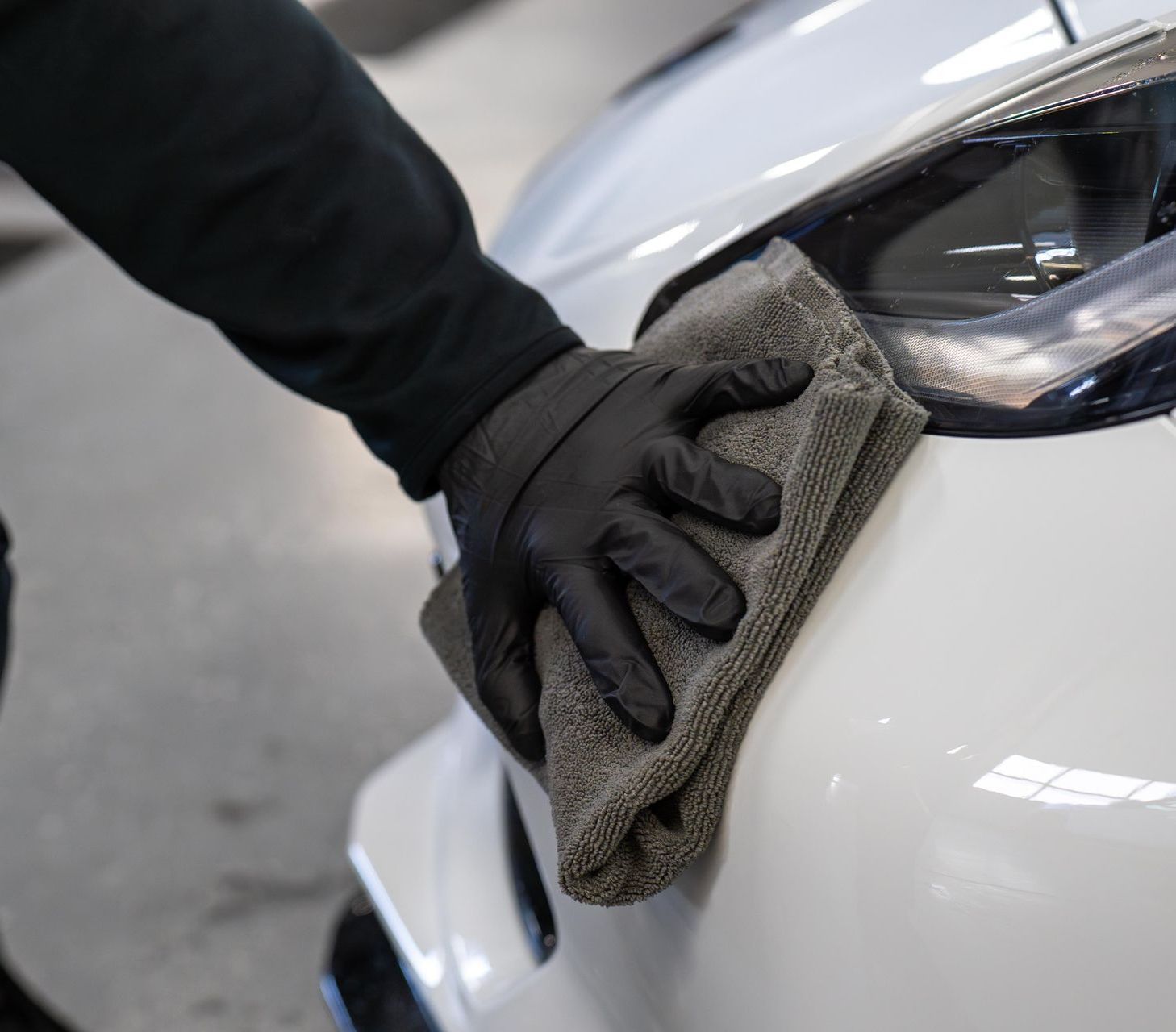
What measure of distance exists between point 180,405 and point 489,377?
1.64 metres

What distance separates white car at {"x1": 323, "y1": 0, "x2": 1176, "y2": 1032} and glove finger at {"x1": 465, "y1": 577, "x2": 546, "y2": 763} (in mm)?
79

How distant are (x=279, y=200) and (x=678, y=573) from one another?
40cm

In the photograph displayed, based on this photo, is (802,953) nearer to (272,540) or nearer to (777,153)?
(777,153)

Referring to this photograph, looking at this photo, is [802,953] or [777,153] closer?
[802,953]

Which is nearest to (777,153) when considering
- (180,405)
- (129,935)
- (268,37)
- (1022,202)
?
(1022,202)

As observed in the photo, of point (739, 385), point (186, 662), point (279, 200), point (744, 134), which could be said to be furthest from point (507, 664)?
point (186, 662)

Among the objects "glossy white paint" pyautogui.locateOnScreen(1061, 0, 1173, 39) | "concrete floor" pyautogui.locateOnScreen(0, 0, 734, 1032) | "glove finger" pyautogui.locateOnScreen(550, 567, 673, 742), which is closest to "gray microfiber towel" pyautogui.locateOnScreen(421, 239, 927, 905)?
"glove finger" pyautogui.locateOnScreen(550, 567, 673, 742)

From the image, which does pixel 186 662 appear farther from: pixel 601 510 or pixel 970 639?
pixel 970 639

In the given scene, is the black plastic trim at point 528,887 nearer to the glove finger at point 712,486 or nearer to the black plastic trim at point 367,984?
the black plastic trim at point 367,984

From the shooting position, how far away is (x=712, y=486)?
600 millimetres

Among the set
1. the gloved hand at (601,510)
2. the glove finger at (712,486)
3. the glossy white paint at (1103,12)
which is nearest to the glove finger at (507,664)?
the gloved hand at (601,510)

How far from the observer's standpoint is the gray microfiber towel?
535 millimetres

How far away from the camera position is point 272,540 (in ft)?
6.15

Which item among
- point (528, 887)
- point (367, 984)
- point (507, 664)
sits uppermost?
point (507, 664)
